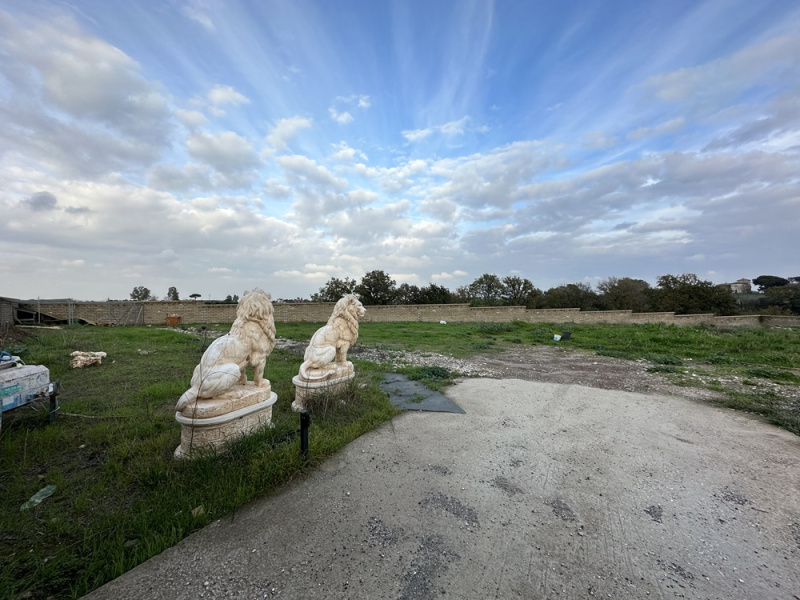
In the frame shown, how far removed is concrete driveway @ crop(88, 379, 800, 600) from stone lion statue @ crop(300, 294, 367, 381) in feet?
3.67

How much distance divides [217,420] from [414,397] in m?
2.74

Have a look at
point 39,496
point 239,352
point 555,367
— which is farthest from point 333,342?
point 555,367

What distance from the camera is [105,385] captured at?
514 centimetres

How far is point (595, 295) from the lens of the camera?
3125 centimetres

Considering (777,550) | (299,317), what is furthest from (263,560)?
(299,317)

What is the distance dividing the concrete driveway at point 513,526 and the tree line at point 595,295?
20706 millimetres

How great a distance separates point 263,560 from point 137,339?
11.3 metres

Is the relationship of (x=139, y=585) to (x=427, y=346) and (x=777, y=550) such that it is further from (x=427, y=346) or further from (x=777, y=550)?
(x=427, y=346)

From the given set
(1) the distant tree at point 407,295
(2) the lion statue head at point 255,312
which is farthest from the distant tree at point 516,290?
(2) the lion statue head at point 255,312

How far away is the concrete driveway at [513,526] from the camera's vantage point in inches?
66.4

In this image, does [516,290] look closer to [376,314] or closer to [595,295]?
[595,295]

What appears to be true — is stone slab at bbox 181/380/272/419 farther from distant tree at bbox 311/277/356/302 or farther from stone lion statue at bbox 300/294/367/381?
distant tree at bbox 311/277/356/302

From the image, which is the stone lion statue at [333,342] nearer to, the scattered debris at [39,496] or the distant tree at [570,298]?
the scattered debris at [39,496]

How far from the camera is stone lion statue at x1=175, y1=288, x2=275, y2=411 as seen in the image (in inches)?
108
